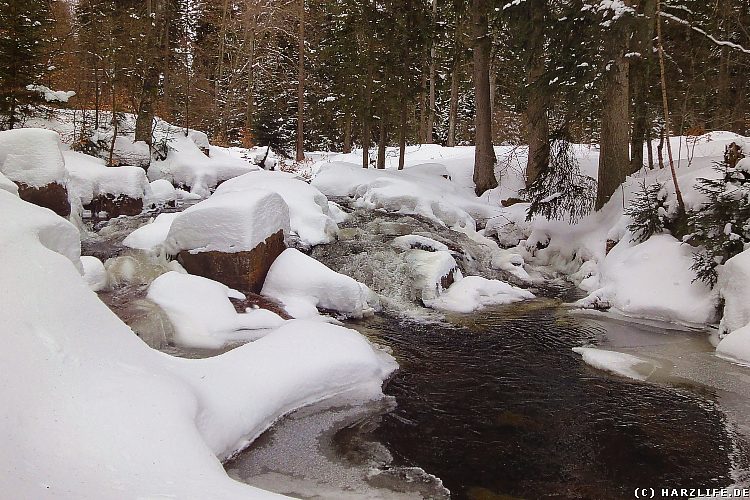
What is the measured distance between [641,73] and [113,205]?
12419 millimetres

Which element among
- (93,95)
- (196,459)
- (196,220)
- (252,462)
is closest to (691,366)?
(252,462)

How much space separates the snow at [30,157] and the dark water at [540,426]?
22.2 feet

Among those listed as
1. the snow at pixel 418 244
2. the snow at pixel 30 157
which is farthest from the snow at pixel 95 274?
the snow at pixel 418 244

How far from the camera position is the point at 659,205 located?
10.1 metres

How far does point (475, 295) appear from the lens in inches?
395

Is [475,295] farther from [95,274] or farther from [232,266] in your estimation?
[95,274]

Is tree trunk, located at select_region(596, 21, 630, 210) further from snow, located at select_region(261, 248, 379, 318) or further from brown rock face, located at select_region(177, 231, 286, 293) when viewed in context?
brown rock face, located at select_region(177, 231, 286, 293)

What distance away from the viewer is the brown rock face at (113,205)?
12.9 metres

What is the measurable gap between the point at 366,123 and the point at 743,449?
15.8m

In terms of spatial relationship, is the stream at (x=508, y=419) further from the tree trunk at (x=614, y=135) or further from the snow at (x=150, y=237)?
the tree trunk at (x=614, y=135)

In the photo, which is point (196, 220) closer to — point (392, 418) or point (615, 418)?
point (392, 418)

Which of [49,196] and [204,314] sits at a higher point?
[49,196]

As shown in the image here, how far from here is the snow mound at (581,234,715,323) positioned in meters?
8.62

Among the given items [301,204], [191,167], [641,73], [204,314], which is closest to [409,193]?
[301,204]
